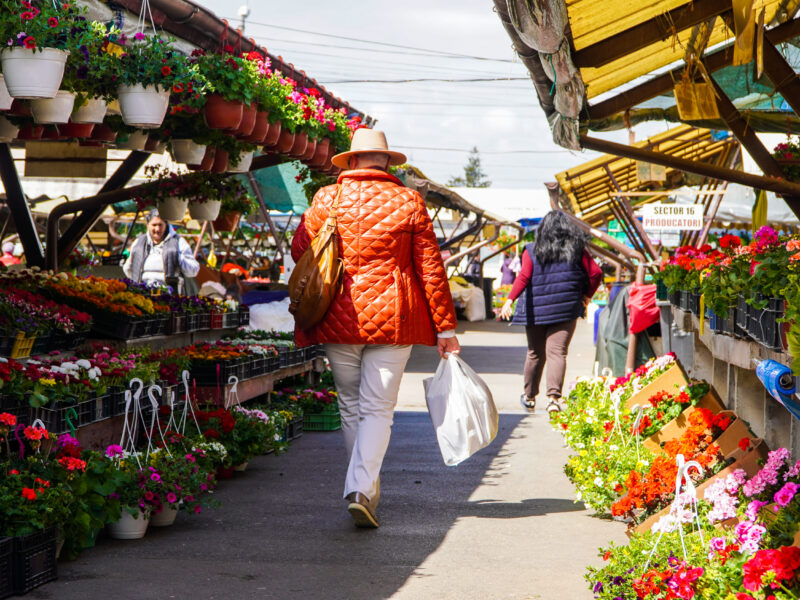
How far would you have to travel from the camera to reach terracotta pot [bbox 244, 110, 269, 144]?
706 cm

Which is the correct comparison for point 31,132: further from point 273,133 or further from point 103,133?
point 273,133

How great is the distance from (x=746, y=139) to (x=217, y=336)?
5.40 meters

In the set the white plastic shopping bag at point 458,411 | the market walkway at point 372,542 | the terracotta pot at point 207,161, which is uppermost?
the terracotta pot at point 207,161

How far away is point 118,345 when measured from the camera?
24.6ft

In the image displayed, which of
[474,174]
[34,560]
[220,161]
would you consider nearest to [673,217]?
[220,161]

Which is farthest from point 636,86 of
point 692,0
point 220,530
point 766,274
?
point 220,530

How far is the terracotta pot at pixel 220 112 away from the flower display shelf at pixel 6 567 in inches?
124

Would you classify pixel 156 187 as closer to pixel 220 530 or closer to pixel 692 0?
pixel 220 530

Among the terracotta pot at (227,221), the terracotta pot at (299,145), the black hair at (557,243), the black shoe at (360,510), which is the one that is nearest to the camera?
the black shoe at (360,510)

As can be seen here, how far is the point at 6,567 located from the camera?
4.15 metres

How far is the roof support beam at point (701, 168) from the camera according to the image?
6004mm

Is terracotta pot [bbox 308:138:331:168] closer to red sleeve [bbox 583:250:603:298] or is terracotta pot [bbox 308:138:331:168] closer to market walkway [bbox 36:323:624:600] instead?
market walkway [bbox 36:323:624:600]

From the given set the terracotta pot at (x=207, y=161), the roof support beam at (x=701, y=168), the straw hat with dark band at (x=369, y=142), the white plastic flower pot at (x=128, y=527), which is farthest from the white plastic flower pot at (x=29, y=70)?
the terracotta pot at (x=207, y=161)

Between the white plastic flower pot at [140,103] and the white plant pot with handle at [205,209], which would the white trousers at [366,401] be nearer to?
the white plastic flower pot at [140,103]
